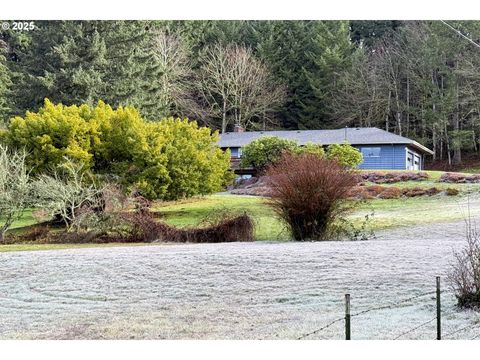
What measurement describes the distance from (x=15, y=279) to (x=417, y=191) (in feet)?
15.4

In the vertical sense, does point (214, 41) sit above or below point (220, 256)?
above

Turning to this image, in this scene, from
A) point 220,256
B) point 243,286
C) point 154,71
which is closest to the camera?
point 243,286

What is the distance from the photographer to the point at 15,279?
28.1 feet

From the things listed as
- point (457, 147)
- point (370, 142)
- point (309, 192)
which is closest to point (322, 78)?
point (370, 142)

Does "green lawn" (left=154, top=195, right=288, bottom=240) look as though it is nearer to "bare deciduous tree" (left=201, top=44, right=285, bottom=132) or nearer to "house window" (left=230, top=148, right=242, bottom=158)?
"house window" (left=230, top=148, right=242, bottom=158)

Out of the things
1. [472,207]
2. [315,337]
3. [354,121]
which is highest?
[354,121]

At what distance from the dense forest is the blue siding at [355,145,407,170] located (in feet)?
0.76

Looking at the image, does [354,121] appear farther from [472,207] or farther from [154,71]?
[154,71]

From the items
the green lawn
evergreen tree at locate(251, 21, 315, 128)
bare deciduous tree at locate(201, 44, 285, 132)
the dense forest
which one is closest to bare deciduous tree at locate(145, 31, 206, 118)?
the dense forest

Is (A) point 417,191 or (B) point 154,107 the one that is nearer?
(A) point 417,191

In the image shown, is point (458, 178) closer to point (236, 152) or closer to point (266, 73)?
point (266, 73)

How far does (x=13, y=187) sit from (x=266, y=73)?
3.62m

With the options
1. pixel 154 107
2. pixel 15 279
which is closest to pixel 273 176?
pixel 154 107

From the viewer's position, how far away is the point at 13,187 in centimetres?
1070
